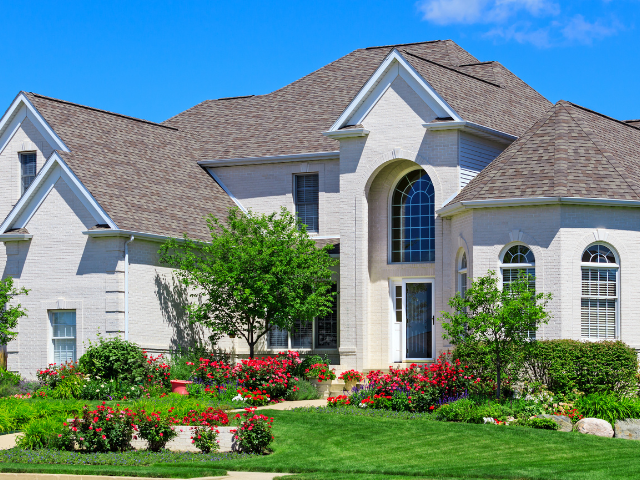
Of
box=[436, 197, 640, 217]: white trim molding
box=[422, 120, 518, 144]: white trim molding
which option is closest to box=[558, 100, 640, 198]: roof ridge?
box=[436, 197, 640, 217]: white trim molding

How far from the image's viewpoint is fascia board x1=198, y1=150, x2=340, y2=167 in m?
29.8

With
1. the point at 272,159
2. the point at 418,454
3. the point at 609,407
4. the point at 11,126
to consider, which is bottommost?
the point at 418,454

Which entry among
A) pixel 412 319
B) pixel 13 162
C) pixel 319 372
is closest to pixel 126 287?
pixel 319 372

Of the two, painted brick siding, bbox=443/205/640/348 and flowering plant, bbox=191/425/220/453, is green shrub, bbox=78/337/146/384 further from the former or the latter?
painted brick siding, bbox=443/205/640/348

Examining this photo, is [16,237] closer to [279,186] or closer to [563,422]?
[279,186]

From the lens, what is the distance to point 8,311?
2552 cm

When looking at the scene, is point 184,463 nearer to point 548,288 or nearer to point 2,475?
point 2,475

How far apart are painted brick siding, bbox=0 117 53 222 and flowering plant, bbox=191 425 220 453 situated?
48.6 ft

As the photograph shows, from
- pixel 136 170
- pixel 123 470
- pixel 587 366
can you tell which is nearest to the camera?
pixel 123 470

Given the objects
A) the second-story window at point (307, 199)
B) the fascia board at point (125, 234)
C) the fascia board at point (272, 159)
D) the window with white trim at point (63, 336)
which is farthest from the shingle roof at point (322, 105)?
the window with white trim at point (63, 336)

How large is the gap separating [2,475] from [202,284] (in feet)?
38.6

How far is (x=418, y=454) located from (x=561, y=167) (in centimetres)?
1015

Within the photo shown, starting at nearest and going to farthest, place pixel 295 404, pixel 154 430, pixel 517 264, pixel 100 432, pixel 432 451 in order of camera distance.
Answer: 1. pixel 432 451
2. pixel 100 432
3. pixel 154 430
4. pixel 295 404
5. pixel 517 264

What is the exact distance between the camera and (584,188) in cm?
2331
